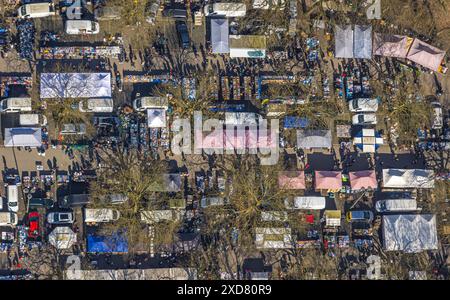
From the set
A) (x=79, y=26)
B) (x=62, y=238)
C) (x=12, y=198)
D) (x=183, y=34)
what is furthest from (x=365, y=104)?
(x=12, y=198)

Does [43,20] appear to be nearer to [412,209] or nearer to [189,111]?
[189,111]

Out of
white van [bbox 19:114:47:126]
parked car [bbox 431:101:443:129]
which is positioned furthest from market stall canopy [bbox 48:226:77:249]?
parked car [bbox 431:101:443:129]

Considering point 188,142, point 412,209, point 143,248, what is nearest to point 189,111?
point 188,142

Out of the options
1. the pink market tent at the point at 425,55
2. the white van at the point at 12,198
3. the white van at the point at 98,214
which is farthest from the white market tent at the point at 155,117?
the pink market tent at the point at 425,55

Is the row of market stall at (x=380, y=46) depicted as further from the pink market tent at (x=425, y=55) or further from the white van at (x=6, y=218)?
the white van at (x=6, y=218)

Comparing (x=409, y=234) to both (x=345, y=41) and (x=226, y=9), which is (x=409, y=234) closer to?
(x=345, y=41)

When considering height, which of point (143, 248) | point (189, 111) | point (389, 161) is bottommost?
point (143, 248)
